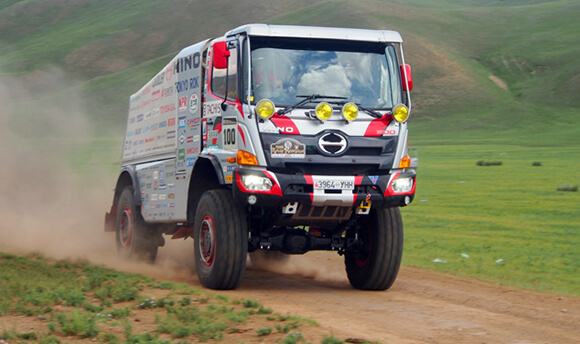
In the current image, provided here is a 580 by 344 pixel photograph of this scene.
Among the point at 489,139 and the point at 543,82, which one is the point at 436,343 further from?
the point at 543,82

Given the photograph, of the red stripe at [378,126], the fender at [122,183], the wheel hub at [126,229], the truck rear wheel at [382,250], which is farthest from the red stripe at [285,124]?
the wheel hub at [126,229]

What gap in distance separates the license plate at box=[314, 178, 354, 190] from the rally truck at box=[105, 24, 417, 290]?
0.03 m

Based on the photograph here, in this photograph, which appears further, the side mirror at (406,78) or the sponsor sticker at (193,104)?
the sponsor sticker at (193,104)

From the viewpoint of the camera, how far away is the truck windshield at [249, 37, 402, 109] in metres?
11.0

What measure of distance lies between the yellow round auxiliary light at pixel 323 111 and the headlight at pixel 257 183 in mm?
1041

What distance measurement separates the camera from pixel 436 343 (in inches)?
328

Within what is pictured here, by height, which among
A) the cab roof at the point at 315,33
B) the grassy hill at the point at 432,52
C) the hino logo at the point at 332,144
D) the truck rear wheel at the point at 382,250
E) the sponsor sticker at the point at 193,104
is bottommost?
the truck rear wheel at the point at 382,250

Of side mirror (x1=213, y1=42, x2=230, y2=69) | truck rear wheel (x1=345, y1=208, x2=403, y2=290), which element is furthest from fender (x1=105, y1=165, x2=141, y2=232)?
truck rear wheel (x1=345, y1=208, x2=403, y2=290)

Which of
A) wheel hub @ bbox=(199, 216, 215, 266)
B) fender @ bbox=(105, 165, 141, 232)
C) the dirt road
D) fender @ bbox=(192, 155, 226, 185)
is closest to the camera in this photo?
the dirt road

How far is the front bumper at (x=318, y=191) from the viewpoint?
35.0 ft

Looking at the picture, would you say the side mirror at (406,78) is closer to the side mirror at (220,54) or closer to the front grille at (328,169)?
the front grille at (328,169)

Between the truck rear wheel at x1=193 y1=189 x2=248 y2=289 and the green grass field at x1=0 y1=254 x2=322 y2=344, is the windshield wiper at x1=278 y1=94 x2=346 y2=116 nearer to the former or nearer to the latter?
the truck rear wheel at x1=193 y1=189 x2=248 y2=289

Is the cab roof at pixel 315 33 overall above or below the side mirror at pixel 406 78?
above

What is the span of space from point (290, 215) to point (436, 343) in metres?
3.31
